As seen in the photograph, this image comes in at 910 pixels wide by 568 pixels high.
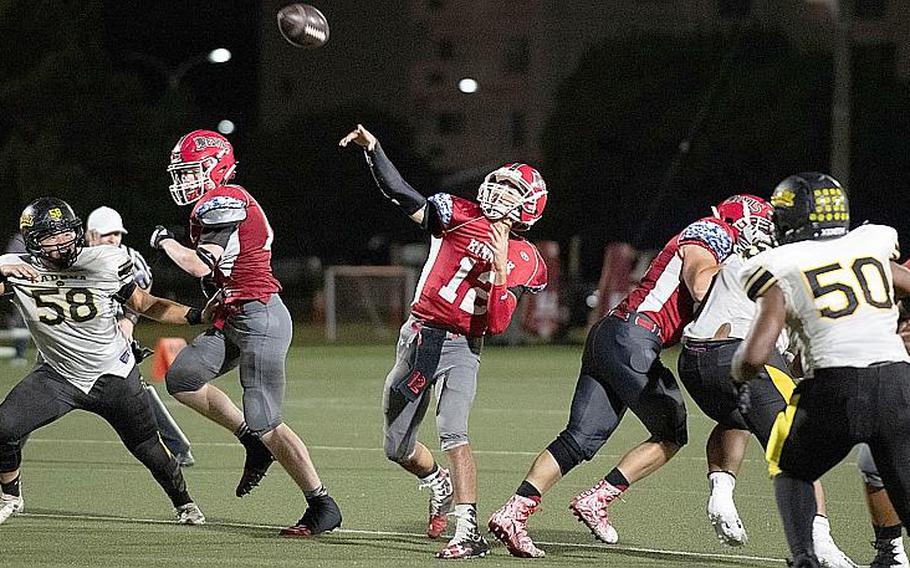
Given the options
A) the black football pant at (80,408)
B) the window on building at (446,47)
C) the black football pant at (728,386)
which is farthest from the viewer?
the window on building at (446,47)

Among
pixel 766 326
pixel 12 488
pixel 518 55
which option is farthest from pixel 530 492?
pixel 518 55

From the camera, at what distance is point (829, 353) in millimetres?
6094

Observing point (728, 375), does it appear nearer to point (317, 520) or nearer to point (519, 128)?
point (317, 520)

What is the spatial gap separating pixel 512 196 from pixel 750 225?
1.19 metres

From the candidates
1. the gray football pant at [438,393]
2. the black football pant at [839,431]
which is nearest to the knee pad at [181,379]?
the gray football pant at [438,393]

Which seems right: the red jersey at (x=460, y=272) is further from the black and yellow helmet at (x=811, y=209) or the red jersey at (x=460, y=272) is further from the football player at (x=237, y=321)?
the black and yellow helmet at (x=811, y=209)

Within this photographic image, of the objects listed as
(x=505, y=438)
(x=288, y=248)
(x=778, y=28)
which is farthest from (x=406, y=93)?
(x=505, y=438)

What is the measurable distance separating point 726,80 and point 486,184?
48316 mm

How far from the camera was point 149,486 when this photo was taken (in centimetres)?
1025

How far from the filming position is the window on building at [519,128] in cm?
7969

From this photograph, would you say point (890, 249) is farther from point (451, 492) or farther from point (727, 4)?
point (727, 4)

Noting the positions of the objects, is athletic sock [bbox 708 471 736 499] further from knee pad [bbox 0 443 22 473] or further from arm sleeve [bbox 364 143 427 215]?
knee pad [bbox 0 443 22 473]

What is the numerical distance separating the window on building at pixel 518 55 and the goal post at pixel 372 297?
1746 inches

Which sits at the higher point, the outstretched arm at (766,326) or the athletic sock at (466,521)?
the outstretched arm at (766,326)
